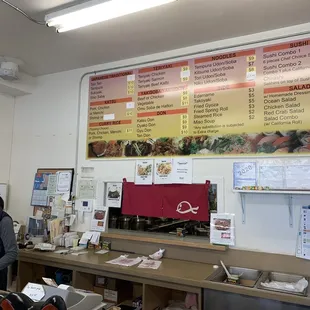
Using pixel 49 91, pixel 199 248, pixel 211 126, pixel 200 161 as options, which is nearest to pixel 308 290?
pixel 199 248

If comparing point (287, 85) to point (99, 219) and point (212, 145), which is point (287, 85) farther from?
point (99, 219)

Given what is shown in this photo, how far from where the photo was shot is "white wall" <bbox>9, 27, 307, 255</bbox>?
8.62 feet

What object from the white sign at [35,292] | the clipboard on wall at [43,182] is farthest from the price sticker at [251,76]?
the white sign at [35,292]

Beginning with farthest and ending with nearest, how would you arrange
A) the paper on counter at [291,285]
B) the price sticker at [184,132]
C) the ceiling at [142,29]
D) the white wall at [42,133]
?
1. the white wall at [42,133]
2. the price sticker at [184,132]
3. the ceiling at [142,29]
4. the paper on counter at [291,285]

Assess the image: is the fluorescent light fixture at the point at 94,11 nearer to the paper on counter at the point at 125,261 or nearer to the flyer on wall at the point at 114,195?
the flyer on wall at the point at 114,195

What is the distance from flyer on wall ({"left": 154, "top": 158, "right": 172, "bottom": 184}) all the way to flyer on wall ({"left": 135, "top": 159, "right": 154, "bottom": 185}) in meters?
0.06

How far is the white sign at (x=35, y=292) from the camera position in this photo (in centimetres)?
154

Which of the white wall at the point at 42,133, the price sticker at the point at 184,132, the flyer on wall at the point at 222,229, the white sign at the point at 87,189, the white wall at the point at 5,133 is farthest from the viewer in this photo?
the white wall at the point at 5,133

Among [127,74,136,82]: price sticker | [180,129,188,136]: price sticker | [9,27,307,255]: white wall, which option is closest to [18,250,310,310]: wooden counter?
[9,27,307,255]: white wall

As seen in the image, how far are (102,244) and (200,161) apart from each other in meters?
1.37

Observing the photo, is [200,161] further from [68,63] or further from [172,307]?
[68,63]

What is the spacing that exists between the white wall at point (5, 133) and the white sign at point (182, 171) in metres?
2.41

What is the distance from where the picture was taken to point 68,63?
3674 mm

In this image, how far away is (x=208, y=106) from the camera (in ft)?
9.81
